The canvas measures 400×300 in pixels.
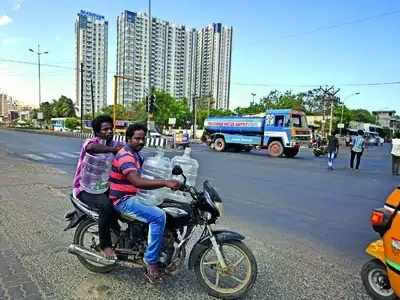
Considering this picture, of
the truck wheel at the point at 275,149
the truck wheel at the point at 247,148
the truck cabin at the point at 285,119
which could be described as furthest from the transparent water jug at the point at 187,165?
the truck wheel at the point at 247,148

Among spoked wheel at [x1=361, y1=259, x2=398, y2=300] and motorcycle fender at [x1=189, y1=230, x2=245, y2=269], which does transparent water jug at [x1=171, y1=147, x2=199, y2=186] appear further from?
spoked wheel at [x1=361, y1=259, x2=398, y2=300]

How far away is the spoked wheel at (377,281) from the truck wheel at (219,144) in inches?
897

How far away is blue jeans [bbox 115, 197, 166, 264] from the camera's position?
334 centimetres

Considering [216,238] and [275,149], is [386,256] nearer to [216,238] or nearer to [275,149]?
[216,238]

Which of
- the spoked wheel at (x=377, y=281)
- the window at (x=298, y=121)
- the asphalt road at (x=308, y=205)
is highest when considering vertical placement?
the window at (x=298, y=121)

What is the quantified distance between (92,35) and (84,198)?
5083 centimetres

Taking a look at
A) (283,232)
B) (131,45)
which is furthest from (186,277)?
(131,45)

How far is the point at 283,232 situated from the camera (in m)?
5.63

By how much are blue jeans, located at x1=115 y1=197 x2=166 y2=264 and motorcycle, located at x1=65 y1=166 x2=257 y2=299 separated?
0.27ft

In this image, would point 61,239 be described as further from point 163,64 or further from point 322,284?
point 163,64

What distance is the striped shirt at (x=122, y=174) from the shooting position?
3.43m

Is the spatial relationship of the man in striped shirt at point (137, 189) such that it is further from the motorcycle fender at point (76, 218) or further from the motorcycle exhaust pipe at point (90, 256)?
the motorcycle fender at point (76, 218)

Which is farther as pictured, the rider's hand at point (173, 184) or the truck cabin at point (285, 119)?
the truck cabin at point (285, 119)

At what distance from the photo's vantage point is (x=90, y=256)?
12.2 feet
